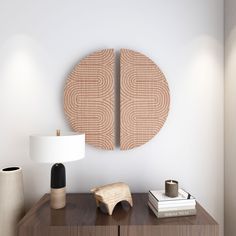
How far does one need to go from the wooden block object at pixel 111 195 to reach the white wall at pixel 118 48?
332 mm

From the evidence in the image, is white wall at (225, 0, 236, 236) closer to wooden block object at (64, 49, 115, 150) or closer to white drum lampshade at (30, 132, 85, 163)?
wooden block object at (64, 49, 115, 150)

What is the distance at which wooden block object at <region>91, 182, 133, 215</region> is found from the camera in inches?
48.4

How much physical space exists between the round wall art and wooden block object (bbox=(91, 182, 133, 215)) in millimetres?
364

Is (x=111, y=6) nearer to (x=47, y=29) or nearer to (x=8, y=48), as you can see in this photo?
(x=47, y=29)

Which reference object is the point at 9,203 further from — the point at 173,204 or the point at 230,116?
the point at 230,116

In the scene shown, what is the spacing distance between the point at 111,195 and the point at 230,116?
106cm

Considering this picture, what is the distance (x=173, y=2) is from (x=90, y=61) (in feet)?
2.71

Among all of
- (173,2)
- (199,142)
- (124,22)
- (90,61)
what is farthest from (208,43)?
(90,61)

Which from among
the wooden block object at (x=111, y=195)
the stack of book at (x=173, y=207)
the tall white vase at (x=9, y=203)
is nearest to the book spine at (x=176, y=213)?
the stack of book at (x=173, y=207)

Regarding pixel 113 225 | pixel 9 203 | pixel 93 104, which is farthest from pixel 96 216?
pixel 93 104

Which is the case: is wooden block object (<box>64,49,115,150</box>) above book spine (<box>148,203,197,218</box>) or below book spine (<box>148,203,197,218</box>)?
above

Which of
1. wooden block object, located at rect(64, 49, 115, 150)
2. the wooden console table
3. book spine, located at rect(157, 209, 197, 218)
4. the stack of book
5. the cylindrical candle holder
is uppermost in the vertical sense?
wooden block object, located at rect(64, 49, 115, 150)

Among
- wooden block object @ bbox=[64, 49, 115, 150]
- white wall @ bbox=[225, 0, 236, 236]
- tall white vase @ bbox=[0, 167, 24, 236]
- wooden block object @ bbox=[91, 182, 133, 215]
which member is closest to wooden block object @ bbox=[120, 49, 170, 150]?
wooden block object @ bbox=[64, 49, 115, 150]

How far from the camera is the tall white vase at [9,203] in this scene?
1.35 metres
